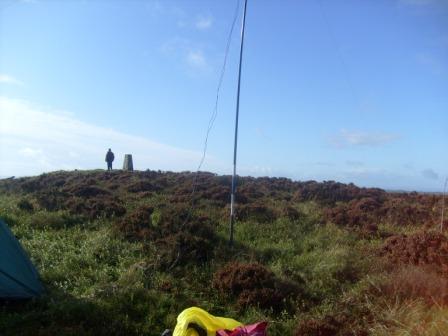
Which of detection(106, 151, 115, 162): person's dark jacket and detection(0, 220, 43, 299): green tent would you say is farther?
detection(106, 151, 115, 162): person's dark jacket

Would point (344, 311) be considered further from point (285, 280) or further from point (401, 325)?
point (285, 280)

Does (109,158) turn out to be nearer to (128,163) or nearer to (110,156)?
(110,156)

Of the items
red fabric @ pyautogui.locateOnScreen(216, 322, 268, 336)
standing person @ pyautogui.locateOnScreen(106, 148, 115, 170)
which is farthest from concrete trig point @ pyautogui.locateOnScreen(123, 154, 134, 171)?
red fabric @ pyautogui.locateOnScreen(216, 322, 268, 336)

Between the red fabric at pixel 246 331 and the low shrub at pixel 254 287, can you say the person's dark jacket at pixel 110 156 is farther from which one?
the red fabric at pixel 246 331

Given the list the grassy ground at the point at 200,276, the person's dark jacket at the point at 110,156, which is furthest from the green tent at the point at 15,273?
the person's dark jacket at the point at 110,156

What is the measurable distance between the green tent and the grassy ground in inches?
8.4

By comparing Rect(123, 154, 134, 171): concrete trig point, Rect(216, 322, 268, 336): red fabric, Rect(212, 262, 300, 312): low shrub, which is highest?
Rect(123, 154, 134, 171): concrete trig point

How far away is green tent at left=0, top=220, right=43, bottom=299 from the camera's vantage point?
6.61 metres

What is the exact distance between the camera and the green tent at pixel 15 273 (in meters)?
6.61

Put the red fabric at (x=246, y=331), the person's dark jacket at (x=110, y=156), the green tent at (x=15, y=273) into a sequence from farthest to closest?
the person's dark jacket at (x=110, y=156) → the green tent at (x=15, y=273) → the red fabric at (x=246, y=331)

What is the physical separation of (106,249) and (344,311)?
487 centimetres

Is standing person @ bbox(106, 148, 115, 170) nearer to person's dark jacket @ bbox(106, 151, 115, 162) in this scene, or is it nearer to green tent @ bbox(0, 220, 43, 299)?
person's dark jacket @ bbox(106, 151, 115, 162)

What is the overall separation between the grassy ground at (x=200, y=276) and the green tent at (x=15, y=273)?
0.21 m

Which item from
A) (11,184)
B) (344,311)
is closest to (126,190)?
(11,184)
